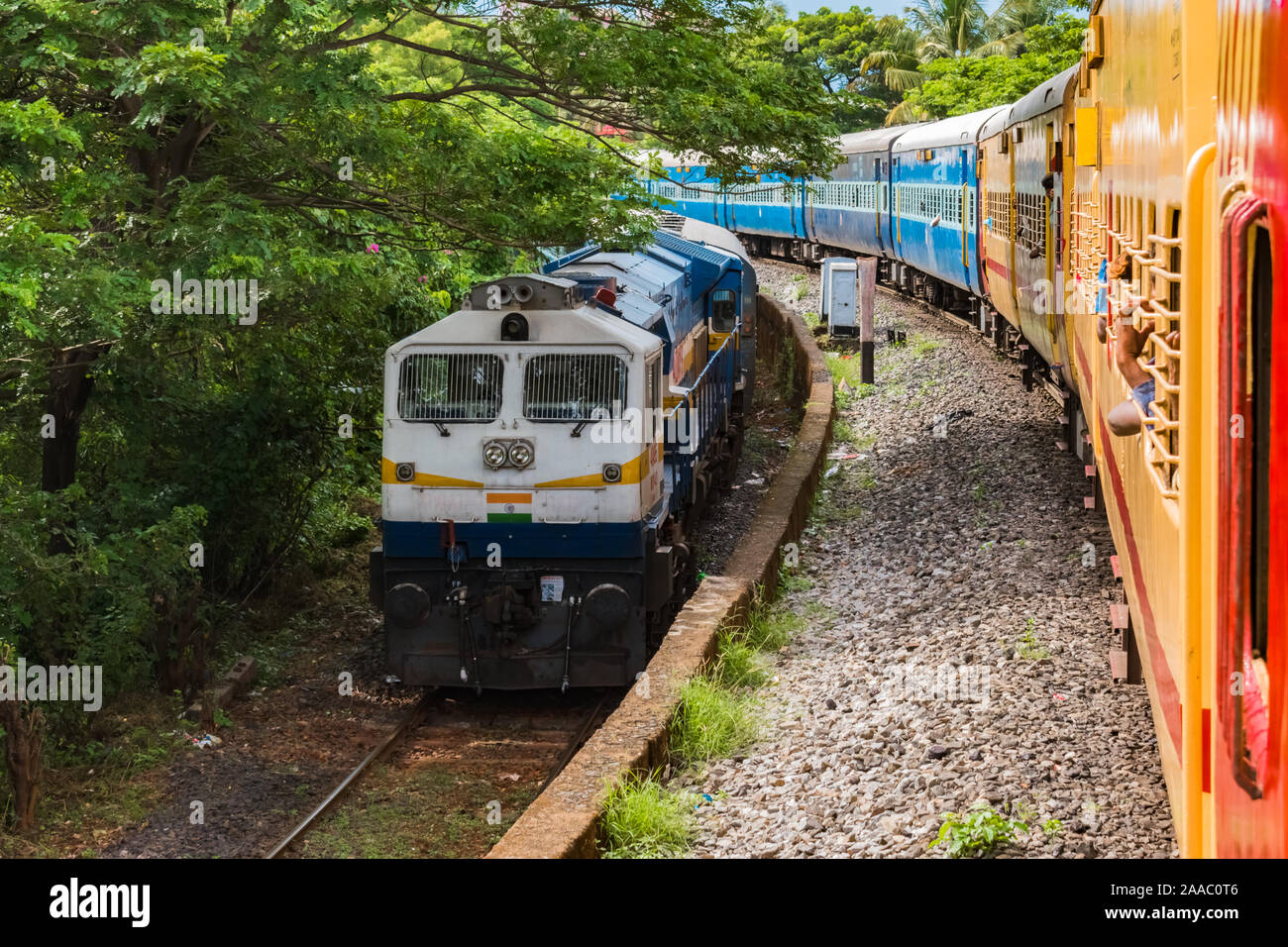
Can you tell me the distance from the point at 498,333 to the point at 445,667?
2535mm

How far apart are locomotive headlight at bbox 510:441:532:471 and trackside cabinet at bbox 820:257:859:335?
13969 mm

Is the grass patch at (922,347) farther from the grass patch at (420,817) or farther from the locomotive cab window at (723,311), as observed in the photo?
the grass patch at (420,817)

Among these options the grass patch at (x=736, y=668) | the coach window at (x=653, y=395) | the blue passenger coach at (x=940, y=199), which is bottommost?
the grass patch at (x=736, y=668)

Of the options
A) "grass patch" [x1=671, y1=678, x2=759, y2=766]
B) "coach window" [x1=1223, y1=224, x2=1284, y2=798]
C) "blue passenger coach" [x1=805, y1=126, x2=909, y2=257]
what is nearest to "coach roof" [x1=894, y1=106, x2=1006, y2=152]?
"blue passenger coach" [x1=805, y1=126, x2=909, y2=257]

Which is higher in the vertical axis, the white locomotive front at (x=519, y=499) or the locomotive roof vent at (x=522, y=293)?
the locomotive roof vent at (x=522, y=293)

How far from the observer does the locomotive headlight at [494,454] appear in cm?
1020

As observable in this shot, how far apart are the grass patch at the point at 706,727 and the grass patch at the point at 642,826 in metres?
0.91

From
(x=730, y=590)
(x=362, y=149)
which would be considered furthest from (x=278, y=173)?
(x=730, y=590)

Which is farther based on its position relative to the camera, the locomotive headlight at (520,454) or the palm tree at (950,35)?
the palm tree at (950,35)

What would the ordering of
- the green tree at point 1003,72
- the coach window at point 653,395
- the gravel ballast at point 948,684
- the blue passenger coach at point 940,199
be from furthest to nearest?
the green tree at point 1003,72 < the blue passenger coach at point 940,199 < the coach window at point 653,395 < the gravel ballast at point 948,684

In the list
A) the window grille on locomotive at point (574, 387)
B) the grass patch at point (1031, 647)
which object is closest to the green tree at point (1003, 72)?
the window grille on locomotive at point (574, 387)

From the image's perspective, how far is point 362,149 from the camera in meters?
11.1

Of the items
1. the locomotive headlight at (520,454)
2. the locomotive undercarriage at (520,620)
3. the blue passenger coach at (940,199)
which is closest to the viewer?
the locomotive headlight at (520,454)

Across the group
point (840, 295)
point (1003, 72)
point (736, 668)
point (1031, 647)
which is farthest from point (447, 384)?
point (1003, 72)
